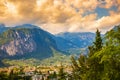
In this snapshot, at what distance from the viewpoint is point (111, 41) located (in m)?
22.5

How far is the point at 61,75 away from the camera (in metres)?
106

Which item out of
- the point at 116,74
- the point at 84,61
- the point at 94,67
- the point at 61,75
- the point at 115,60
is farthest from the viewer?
the point at 61,75

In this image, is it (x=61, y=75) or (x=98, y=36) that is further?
(x=61, y=75)

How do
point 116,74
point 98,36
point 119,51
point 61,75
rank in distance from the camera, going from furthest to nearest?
point 61,75, point 98,36, point 116,74, point 119,51

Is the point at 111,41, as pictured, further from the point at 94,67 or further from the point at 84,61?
the point at 84,61

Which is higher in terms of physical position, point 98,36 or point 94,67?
point 98,36

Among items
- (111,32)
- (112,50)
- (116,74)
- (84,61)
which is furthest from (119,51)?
(84,61)

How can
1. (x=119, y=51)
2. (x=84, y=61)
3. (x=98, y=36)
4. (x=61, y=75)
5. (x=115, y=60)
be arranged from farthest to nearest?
(x=61, y=75)
(x=84, y=61)
(x=98, y=36)
(x=115, y=60)
(x=119, y=51)

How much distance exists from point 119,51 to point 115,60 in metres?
1.79

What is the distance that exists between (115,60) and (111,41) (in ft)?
5.37

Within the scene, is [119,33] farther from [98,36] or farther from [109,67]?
[98,36]

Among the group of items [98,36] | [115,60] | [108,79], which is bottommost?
[108,79]

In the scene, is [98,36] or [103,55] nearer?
[103,55]

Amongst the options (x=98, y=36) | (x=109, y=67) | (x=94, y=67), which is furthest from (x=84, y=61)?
(x=109, y=67)
